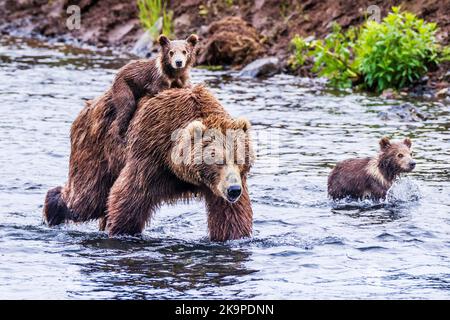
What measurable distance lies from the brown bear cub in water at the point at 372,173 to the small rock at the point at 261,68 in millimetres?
7576

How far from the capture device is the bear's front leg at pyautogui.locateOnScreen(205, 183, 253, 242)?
835cm

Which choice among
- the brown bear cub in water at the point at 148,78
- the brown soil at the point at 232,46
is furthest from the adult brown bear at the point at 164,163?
the brown soil at the point at 232,46

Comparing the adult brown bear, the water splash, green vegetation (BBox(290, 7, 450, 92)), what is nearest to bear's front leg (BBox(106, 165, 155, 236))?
the adult brown bear

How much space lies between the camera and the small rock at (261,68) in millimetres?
18781

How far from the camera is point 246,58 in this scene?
19859mm

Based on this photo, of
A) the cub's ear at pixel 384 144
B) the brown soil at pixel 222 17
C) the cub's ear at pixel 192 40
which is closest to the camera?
the cub's ear at pixel 192 40

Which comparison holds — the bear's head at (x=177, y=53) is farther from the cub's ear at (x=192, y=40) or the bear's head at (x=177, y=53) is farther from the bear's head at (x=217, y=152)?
the bear's head at (x=217, y=152)

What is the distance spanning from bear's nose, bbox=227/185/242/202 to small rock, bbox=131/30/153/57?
A: 46.9 ft

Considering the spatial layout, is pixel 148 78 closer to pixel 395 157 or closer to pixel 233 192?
pixel 233 192

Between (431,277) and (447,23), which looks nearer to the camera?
(431,277)

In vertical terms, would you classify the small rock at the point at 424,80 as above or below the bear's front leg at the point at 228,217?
above
